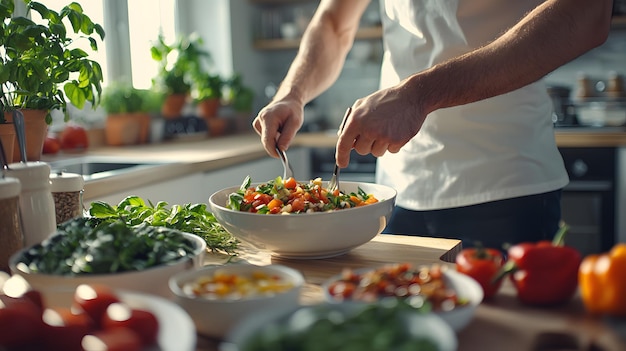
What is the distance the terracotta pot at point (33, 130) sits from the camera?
1.45 meters

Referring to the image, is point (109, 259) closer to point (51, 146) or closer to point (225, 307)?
point (225, 307)

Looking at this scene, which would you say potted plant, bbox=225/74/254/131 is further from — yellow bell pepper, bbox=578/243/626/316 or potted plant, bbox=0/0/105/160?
yellow bell pepper, bbox=578/243/626/316

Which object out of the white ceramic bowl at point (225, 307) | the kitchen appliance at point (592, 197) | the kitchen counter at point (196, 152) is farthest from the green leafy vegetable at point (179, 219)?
the kitchen appliance at point (592, 197)

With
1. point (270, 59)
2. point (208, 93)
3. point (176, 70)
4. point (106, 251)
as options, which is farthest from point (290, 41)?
point (106, 251)

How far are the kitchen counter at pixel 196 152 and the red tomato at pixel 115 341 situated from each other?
1.40m

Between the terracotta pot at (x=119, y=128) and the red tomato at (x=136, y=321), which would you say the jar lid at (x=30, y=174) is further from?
the terracotta pot at (x=119, y=128)

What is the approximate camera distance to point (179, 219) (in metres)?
1.29

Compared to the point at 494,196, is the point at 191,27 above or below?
above

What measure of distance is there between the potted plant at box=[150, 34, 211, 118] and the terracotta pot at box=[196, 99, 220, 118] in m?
0.14

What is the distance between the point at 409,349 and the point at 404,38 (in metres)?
1.34

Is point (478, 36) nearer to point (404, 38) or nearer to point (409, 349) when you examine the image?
point (404, 38)

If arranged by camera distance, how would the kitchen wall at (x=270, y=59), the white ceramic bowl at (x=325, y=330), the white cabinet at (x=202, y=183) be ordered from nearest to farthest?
1. the white ceramic bowl at (x=325, y=330)
2. the white cabinet at (x=202, y=183)
3. the kitchen wall at (x=270, y=59)

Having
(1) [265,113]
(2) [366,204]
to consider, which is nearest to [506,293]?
(2) [366,204]

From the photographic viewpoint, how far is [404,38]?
188 cm
